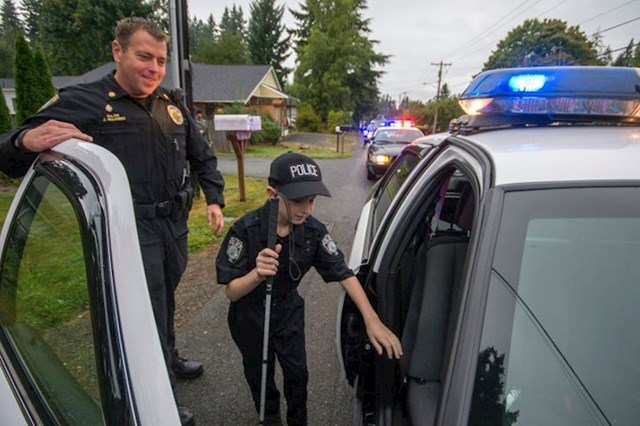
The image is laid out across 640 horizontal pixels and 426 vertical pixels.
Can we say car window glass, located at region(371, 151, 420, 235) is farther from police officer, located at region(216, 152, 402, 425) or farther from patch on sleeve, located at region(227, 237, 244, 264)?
patch on sleeve, located at region(227, 237, 244, 264)

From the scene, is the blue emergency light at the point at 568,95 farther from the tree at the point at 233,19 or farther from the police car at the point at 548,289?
the tree at the point at 233,19

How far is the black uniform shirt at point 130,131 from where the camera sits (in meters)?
1.87

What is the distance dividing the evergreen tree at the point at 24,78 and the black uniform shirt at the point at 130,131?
1026 centimetres

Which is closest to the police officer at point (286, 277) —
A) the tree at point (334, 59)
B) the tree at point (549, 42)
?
the tree at point (549, 42)

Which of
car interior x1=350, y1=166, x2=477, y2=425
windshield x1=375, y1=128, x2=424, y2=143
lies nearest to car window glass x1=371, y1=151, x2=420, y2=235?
car interior x1=350, y1=166, x2=477, y2=425

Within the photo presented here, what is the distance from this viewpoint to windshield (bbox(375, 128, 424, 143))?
1186 cm

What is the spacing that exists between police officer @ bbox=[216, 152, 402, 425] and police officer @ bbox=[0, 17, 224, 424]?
1.39 feet

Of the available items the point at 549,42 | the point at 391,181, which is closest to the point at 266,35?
the point at 549,42

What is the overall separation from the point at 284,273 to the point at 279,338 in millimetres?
329

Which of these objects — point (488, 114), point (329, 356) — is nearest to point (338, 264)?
point (488, 114)

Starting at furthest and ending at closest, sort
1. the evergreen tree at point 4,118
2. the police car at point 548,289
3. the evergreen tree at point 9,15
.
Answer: the evergreen tree at point 9,15 → the evergreen tree at point 4,118 → the police car at point 548,289

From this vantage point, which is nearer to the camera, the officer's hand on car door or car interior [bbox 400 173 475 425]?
the officer's hand on car door

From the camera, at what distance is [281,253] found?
181 cm

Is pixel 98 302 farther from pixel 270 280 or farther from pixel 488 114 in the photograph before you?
pixel 488 114
